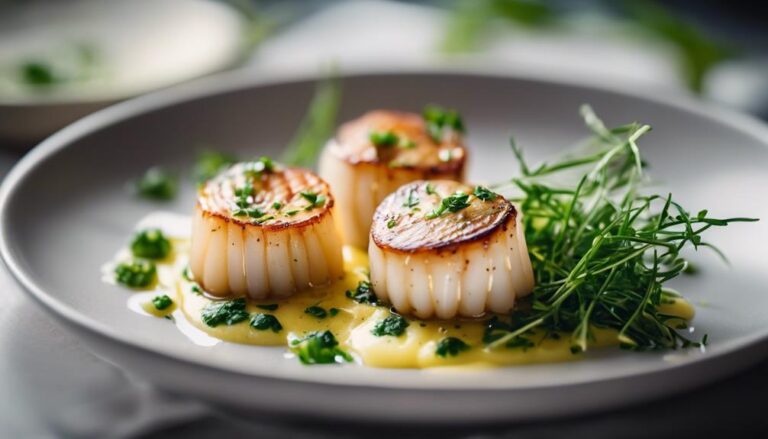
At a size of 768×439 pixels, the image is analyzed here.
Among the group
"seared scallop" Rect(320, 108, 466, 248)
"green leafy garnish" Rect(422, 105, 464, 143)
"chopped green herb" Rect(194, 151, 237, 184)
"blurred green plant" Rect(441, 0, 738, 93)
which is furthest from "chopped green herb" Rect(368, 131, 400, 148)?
"blurred green plant" Rect(441, 0, 738, 93)

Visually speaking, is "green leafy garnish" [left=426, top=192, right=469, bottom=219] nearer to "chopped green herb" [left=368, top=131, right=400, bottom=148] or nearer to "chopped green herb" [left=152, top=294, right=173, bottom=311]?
"chopped green herb" [left=368, top=131, right=400, bottom=148]

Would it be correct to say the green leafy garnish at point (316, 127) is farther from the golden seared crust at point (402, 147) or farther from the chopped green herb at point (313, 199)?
the chopped green herb at point (313, 199)

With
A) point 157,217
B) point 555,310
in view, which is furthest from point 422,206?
point 157,217

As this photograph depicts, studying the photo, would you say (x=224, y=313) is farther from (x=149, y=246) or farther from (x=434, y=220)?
(x=434, y=220)

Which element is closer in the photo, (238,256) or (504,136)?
(238,256)

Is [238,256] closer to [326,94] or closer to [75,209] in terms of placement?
[75,209]

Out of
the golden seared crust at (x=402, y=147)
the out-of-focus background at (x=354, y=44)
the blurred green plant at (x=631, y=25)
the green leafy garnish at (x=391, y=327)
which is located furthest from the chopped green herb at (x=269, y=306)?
the blurred green plant at (x=631, y=25)

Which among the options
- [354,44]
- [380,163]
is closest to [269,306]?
[380,163]
